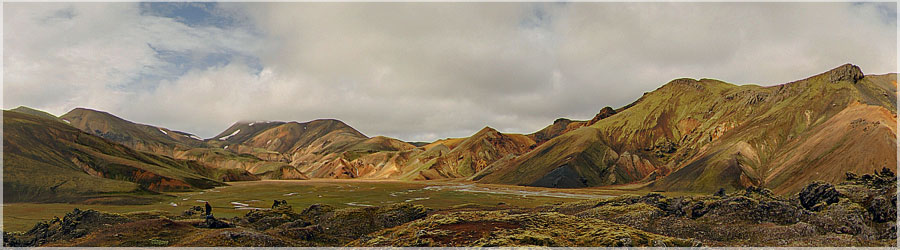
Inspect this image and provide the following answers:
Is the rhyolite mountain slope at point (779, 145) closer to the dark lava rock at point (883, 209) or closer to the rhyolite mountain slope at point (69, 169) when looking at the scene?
the dark lava rock at point (883, 209)

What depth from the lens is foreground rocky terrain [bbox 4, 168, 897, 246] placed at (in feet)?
75.2

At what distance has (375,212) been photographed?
44.3 metres

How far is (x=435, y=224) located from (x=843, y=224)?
102 ft

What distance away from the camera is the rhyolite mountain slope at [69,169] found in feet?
330

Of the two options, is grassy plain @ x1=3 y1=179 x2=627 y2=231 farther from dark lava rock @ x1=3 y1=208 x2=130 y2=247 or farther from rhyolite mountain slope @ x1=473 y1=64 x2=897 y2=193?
rhyolite mountain slope @ x1=473 y1=64 x2=897 y2=193

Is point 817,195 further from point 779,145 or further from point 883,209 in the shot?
point 779,145

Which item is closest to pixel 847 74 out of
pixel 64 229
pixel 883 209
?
pixel 883 209

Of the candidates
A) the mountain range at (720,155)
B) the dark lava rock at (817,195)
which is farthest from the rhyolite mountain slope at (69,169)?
the dark lava rock at (817,195)

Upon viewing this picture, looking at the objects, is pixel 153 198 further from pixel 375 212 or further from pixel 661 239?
pixel 661 239

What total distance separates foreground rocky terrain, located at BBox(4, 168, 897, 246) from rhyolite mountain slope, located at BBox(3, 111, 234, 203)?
8714 centimetres

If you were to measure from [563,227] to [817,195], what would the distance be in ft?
106

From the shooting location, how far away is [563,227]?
2536 centimetres

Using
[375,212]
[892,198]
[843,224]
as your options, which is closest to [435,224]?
[375,212]

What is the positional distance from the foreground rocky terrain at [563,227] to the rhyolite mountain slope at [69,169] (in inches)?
3431
